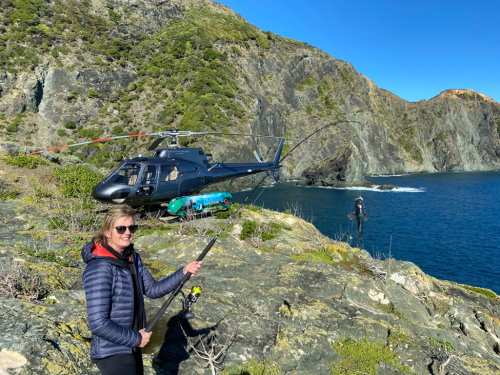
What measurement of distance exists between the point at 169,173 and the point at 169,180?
35 cm

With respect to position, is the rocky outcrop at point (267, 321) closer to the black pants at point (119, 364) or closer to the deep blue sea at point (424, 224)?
the black pants at point (119, 364)

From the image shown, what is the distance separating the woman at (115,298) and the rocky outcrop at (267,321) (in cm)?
120

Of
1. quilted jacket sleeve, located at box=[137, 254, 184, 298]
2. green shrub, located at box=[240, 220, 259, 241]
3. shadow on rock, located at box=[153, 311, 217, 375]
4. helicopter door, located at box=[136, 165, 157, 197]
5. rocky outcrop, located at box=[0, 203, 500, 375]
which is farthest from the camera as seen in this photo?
green shrub, located at box=[240, 220, 259, 241]

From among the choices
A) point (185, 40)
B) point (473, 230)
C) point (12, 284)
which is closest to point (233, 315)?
point (12, 284)

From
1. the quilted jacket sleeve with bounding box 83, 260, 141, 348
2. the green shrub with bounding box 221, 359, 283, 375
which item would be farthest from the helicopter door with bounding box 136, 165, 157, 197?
the quilted jacket sleeve with bounding box 83, 260, 141, 348

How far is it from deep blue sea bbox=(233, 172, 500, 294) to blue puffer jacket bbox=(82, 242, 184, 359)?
13.6 m

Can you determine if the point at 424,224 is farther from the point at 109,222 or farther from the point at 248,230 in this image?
the point at 109,222

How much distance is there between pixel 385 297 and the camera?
8.93 meters

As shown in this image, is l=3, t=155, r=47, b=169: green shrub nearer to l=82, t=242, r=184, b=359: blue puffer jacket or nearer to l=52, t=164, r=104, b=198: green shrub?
l=52, t=164, r=104, b=198: green shrub

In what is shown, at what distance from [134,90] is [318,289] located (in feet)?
276

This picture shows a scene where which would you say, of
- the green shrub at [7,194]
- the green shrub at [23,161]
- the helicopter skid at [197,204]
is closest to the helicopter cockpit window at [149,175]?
the helicopter skid at [197,204]

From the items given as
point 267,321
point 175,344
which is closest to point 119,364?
point 175,344

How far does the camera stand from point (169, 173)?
13828mm

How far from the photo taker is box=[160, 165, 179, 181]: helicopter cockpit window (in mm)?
13508
